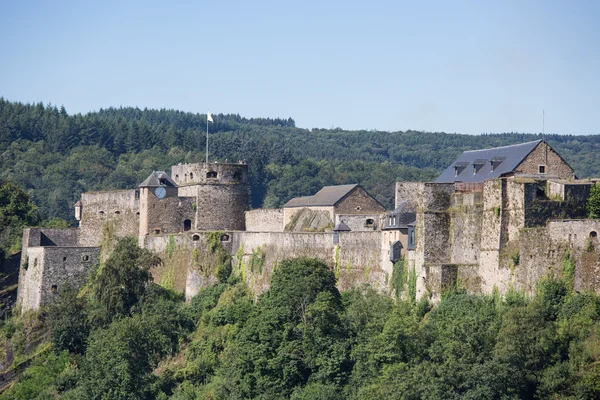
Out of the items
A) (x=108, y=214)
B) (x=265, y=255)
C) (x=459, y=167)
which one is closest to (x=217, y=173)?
(x=265, y=255)

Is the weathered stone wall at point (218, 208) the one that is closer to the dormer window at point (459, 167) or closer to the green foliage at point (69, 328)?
the green foliage at point (69, 328)

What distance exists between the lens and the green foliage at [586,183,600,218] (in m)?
52.0

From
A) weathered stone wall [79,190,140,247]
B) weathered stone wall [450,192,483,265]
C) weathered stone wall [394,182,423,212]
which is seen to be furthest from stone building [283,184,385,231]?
weathered stone wall [450,192,483,265]

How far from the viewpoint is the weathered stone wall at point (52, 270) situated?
74562mm

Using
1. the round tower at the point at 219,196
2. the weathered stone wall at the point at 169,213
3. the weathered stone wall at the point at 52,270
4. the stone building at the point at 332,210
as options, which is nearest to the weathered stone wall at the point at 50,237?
the weathered stone wall at the point at 52,270

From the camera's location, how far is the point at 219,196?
73.2m

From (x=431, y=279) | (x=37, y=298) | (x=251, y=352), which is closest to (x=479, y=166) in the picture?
(x=431, y=279)

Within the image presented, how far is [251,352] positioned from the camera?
56.6 m

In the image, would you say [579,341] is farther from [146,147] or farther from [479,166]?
[146,147]

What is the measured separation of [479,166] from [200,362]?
15745mm

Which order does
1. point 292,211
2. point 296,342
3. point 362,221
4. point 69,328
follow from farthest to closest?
point 292,211, point 362,221, point 69,328, point 296,342

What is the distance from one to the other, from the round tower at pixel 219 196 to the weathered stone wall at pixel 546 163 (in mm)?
20370

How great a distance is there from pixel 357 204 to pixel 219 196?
767 cm

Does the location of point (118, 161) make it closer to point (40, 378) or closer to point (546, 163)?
point (40, 378)
